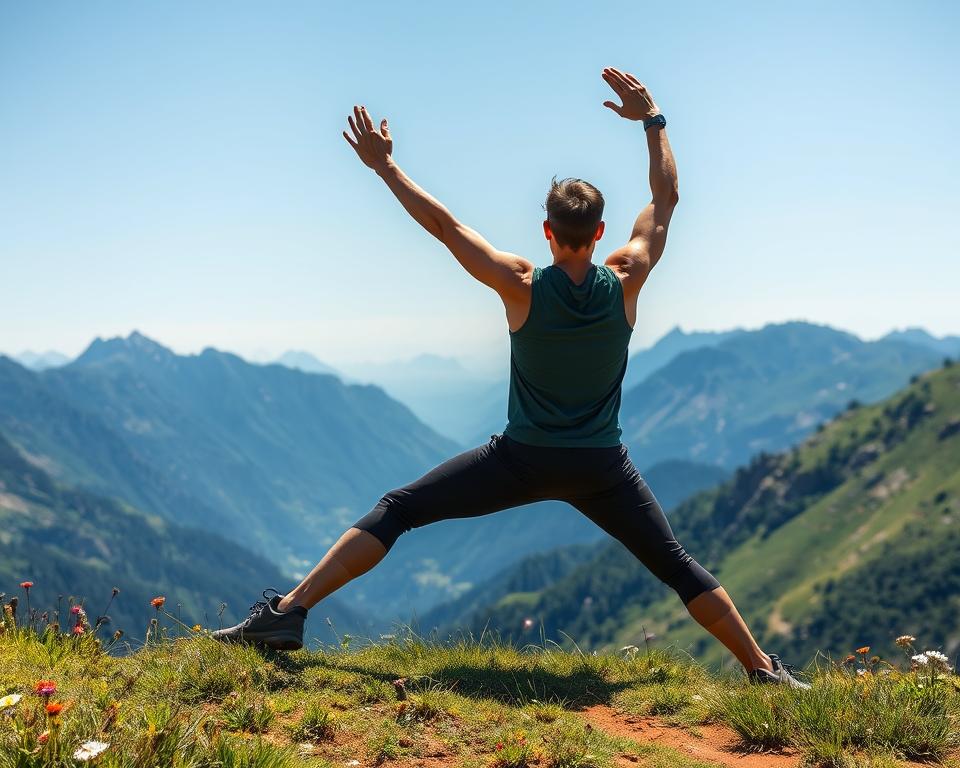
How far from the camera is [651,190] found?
674cm

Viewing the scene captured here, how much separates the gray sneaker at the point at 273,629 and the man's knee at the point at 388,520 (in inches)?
29.9

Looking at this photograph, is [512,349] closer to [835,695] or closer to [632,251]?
[632,251]

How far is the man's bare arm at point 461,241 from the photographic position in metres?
5.81

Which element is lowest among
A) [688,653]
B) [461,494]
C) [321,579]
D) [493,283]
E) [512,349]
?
[688,653]

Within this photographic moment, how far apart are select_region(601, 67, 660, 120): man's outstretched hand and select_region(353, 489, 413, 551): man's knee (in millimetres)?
3534

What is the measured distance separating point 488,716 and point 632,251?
3289 millimetres

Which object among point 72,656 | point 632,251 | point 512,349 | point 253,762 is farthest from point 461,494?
point 72,656

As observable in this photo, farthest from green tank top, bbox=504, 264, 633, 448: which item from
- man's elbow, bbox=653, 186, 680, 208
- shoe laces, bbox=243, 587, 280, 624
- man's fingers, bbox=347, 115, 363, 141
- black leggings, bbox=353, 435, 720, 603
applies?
shoe laces, bbox=243, 587, 280, 624

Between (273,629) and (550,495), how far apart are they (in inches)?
86.7

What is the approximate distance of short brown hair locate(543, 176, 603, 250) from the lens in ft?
18.8

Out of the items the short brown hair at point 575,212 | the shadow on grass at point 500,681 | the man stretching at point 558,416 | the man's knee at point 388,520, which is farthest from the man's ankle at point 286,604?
the short brown hair at point 575,212

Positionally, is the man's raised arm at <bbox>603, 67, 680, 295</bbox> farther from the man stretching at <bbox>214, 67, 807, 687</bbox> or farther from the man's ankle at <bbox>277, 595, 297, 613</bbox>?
the man's ankle at <bbox>277, 595, 297, 613</bbox>

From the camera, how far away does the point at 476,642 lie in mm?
7664

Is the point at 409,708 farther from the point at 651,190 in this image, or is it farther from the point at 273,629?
the point at 651,190
